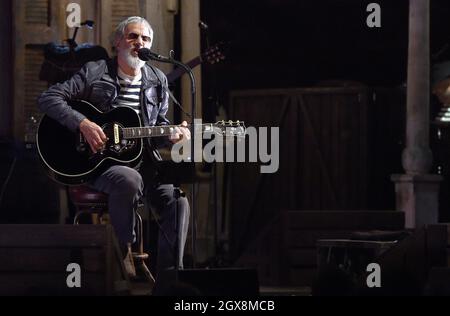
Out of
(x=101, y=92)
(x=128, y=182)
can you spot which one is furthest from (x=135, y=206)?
(x=101, y=92)

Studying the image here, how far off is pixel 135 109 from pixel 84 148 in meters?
0.44

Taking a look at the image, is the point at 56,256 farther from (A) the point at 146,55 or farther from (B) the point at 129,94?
(A) the point at 146,55

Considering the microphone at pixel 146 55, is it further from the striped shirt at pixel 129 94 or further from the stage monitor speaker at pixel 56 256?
the stage monitor speaker at pixel 56 256

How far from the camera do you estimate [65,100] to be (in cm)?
680

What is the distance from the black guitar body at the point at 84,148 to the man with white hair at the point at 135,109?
0.25 ft

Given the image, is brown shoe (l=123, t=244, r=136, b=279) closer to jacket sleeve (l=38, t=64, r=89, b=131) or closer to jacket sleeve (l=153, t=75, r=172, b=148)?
jacket sleeve (l=153, t=75, r=172, b=148)

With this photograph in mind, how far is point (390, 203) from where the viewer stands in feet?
36.1

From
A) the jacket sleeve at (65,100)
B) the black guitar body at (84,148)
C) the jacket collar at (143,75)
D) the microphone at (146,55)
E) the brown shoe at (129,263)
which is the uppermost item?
the microphone at (146,55)

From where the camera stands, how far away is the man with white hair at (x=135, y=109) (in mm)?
6516

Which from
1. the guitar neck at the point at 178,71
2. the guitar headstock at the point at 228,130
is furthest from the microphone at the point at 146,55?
the guitar neck at the point at 178,71

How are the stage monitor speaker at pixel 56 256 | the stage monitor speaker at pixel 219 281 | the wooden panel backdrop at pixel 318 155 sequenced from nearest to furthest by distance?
the stage monitor speaker at pixel 219 281 → the stage monitor speaker at pixel 56 256 → the wooden panel backdrop at pixel 318 155

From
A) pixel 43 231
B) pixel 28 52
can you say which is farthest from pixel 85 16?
pixel 43 231

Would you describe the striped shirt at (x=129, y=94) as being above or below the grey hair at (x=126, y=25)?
below

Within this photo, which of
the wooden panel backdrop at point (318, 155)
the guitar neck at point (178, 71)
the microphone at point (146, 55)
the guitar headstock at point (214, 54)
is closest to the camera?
the microphone at point (146, 55)
